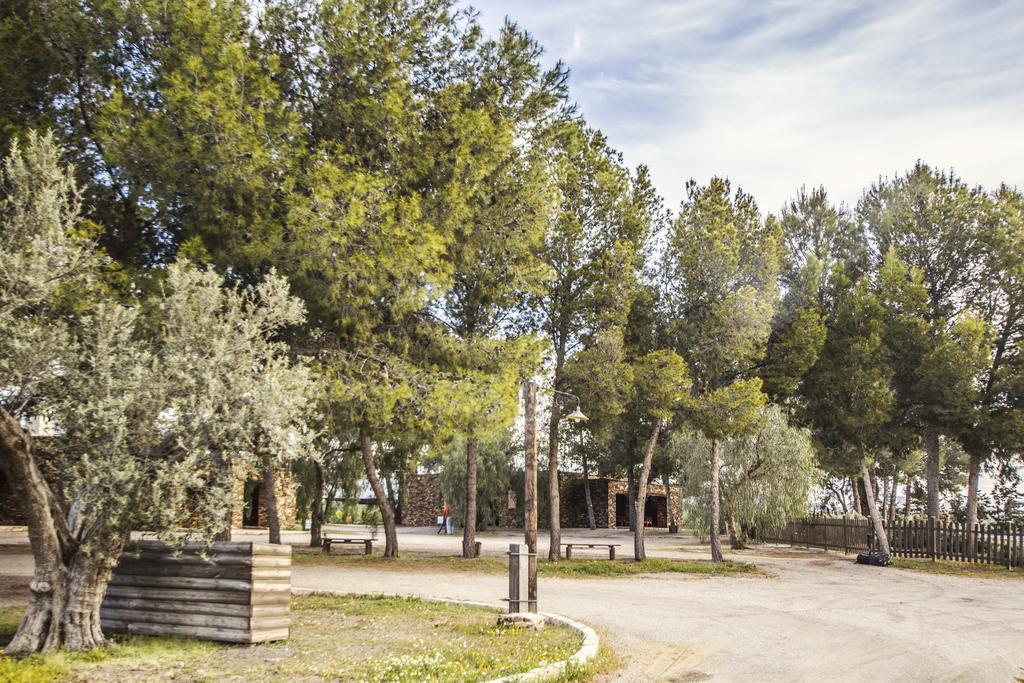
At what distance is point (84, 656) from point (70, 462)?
185 cm

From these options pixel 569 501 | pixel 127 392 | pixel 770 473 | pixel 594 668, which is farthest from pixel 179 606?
pixel 569 501

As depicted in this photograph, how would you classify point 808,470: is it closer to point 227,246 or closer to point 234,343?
point 227,246

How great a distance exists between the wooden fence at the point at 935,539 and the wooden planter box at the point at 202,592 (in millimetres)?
22285

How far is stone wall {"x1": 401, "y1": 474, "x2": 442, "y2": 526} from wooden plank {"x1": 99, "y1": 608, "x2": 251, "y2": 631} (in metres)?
41.3

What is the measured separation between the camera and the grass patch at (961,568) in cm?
2205

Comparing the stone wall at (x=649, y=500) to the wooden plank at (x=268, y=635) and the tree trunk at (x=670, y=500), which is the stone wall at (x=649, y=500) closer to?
the tree trunk at (x=670, y=500)

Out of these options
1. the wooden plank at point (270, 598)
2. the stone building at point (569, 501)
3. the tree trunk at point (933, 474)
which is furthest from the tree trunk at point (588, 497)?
the wooden plank at point (270, 598)

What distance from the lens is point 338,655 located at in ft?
28.5

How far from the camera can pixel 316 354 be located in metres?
13.1

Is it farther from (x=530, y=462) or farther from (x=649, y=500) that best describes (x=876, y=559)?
(x=649, y=500)

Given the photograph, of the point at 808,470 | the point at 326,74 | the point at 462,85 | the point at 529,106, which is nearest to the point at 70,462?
the point at 326,74

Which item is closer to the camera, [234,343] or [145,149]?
[234,343]

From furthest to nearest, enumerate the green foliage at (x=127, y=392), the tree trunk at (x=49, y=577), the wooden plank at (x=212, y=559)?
the wooden plank at (x=212, y=559) < the tree trunk at (x=49, y=577) < the green foliage at (x=127, y=392)

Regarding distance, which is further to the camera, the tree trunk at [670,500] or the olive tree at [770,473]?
the tree trunk at [670,500]
